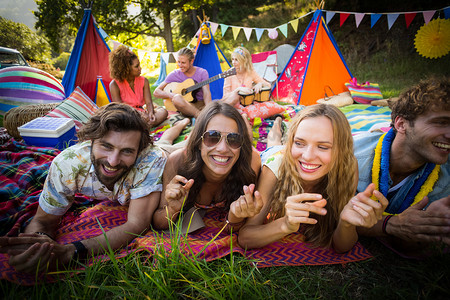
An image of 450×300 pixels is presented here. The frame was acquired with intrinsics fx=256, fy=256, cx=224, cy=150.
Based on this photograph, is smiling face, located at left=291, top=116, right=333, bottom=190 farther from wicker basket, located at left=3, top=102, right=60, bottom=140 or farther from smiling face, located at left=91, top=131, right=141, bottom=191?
wicker basket, located at left=3, top=102, right=60, bottom=140

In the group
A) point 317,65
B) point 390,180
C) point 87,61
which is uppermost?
point 87,61

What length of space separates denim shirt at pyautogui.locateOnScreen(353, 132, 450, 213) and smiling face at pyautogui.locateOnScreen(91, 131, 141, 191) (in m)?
1.92

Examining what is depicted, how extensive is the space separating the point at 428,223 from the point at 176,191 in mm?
1618

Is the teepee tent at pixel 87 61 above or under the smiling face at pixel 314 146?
above

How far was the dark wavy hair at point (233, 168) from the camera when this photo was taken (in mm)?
2115

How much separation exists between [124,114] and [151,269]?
1124mm

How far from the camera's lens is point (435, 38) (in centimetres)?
566

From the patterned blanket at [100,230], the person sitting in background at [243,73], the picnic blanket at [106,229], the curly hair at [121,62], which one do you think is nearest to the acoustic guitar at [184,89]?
the person sitting in background at [243,73]

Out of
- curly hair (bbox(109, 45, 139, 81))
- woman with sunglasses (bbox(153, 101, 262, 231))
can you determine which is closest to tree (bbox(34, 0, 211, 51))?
curly hair (bbox(109, 45, 139, 81))

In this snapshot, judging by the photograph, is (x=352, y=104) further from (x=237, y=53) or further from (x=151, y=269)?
(x=151, y=269)

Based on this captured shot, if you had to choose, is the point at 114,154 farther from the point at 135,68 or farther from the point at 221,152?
the point at 135,68

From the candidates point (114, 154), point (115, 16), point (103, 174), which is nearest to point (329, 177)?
point (114, 154)

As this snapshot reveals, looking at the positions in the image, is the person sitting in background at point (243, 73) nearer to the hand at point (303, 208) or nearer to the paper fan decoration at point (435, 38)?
the paper fan decoration at point (435, 38)

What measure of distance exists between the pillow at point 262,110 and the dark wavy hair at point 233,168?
8.70 ft
